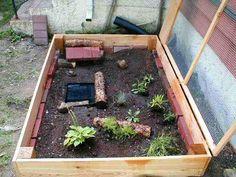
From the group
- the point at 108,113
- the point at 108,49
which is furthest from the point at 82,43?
the point at 108,113

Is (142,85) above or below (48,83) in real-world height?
above

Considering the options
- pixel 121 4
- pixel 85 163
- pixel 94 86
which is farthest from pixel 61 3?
→ pixel 85 163

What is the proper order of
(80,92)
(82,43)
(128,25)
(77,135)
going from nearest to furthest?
(77,135) < (80,92) < (82,43) < (128,25)

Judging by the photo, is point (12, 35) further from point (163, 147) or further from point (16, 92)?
point (163, 147)

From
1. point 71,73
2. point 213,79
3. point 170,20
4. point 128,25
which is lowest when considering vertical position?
point 71,73

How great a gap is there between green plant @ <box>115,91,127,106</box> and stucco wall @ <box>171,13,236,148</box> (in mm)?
727

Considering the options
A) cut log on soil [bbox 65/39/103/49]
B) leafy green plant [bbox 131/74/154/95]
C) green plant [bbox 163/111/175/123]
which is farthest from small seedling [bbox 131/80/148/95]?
cut log on soil [bbox 65/39/103/49]

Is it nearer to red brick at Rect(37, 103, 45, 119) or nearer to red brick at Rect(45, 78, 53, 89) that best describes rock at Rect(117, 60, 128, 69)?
red brick at Rect(45, 78, 53, 89)

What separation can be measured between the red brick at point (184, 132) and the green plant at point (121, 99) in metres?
0.60

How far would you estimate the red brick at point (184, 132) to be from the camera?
2.53m

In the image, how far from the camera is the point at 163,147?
243 cm

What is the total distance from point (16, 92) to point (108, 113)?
4.04ft

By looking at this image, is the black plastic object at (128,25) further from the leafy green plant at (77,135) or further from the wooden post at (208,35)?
the leafy green plant at (77,135)

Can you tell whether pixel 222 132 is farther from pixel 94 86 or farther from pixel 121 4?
pixel 121 4
